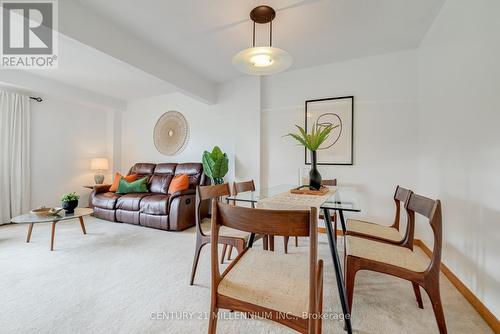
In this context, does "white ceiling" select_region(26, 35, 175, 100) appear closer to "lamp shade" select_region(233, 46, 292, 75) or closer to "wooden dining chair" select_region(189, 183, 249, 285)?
"lamp shade" select_region(233, 46, 292, 75)

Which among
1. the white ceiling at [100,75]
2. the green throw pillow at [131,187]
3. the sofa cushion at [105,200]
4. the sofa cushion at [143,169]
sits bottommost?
the sofa cushion at [105,200]

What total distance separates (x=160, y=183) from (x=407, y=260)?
3.73 meters

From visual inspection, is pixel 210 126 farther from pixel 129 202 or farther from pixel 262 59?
pixel 262 59

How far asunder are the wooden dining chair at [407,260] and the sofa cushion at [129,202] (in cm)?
311

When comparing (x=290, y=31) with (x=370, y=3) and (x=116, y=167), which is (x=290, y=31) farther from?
(x=116, y=167)

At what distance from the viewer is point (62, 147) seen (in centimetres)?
420

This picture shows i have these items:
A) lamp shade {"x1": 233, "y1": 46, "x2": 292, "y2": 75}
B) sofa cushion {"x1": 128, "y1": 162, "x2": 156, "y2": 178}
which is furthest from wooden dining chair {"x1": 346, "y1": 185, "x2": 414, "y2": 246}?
sofa cushion {"x1": 128, "y1": 162, "x2": 156, "y2": 178}

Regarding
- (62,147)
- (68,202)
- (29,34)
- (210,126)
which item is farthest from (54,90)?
(210,126)

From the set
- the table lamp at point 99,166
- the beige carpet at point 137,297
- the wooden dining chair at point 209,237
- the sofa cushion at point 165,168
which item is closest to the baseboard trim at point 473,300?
the beige carpet at point 137,297

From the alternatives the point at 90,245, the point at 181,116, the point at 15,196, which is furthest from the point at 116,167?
the point at 90,245

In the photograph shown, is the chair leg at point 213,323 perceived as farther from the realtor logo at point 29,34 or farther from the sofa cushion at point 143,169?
the sofa cushion at point 143,169

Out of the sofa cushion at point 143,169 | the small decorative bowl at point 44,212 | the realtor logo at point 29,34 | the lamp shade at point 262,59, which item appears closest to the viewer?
the lamp shade at point 262,59

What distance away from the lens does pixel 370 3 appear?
1.90 meters

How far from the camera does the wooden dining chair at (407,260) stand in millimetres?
1098
